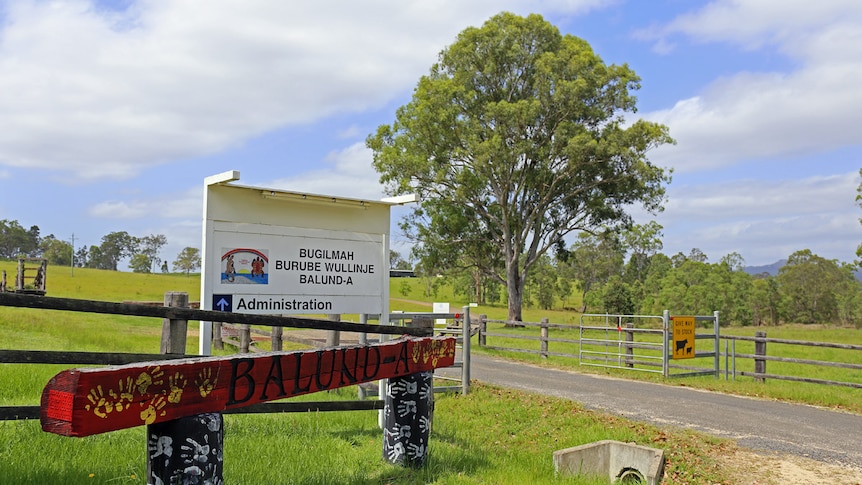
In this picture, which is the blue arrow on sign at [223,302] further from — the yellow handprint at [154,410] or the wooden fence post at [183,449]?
the yellow handprint at [154,410]

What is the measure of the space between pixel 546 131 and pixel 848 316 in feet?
190

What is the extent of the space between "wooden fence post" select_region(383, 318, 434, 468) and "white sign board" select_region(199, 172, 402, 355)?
2.17 meters

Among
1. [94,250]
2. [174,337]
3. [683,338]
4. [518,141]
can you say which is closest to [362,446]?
[174,337]

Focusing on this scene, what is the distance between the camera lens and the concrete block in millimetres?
6859

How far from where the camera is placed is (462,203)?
129 ft

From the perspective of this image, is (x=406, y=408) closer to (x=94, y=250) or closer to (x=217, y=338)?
(x=217, y=338)

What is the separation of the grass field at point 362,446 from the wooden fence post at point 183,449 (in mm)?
1165

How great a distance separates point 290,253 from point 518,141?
30396 millimetres

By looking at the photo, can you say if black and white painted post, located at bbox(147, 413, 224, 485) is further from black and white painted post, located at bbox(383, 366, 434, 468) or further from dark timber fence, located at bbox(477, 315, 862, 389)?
dark timber fence, located at bbox(477, 315, 862, 389)

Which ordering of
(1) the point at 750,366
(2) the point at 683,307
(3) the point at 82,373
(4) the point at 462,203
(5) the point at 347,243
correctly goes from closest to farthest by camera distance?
(3) the point at 82,373 → (5) the point at 347,243 → (1) the point at 750,366 → (4) the point at 462,203 → (2) the point at 683,307

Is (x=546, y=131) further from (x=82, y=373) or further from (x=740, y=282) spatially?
(x=740, y=282)

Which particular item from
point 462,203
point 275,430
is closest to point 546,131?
point 462,203

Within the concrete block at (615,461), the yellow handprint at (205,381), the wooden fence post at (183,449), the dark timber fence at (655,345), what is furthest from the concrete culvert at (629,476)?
the dark timber fence at (655,345)

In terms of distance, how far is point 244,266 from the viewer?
297 inches
